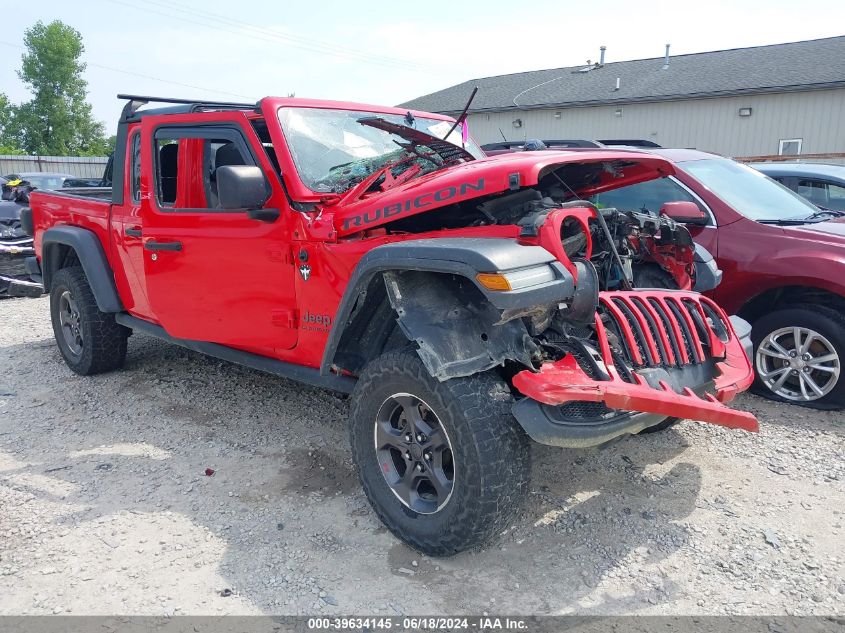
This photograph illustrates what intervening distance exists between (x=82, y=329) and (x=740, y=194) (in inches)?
210

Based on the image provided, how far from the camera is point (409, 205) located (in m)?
3.16

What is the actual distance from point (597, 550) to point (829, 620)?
2.99 feet

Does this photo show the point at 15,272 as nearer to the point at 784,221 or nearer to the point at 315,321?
the point at 315,321

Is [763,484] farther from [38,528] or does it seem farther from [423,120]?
[38,528]

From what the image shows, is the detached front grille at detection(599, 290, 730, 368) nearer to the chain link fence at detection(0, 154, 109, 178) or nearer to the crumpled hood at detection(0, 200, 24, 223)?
the crumpled hood at detection(0, 200, 24, 223)

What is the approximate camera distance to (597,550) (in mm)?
3105

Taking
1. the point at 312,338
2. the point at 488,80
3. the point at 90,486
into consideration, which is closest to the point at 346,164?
the point at 312,338

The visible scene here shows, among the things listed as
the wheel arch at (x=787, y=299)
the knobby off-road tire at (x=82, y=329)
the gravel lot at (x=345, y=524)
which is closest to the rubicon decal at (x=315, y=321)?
the gravel lot at (x=345, y=524)

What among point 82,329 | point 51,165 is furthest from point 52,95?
point 82,329

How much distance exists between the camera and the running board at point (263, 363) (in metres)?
3.61

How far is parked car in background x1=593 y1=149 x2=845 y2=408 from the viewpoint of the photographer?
4609mm

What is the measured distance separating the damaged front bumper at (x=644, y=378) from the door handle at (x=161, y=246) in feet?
8.27

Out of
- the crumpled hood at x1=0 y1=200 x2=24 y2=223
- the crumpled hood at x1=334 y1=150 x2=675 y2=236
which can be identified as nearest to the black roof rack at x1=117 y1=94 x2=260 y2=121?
the crumpled hood at x1=334 y1=150 x2=675 y2=236

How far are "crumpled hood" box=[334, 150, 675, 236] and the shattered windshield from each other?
26 cm
